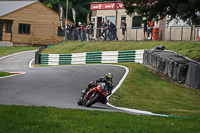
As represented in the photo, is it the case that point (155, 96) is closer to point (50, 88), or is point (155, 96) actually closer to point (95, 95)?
point (50, 88)

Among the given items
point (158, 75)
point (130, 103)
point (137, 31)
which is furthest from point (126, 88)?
point (137, 31)

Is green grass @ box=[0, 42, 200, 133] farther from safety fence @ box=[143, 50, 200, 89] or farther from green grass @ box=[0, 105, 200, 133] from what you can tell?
safety fence @ box=[143, 50, 200, 89]

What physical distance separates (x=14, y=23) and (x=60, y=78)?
3560cm

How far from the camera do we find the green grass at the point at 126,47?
2384cm

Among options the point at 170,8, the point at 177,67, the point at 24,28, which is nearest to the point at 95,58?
the point at 170,8

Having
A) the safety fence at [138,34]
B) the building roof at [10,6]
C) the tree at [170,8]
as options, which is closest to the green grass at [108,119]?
the tree at [170,8]

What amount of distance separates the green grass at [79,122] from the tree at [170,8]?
32.3ft

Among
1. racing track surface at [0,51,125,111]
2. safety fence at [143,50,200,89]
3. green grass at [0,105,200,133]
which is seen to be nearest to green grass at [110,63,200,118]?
safety fence at [143,50,200,89]

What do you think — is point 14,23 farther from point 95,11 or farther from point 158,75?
point 158,75

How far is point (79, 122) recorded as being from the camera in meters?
7.62

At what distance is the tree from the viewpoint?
17344mm

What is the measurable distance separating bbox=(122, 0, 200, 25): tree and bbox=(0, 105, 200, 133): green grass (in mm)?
9856

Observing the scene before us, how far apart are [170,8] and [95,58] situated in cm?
1087

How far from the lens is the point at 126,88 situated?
16188 mm
